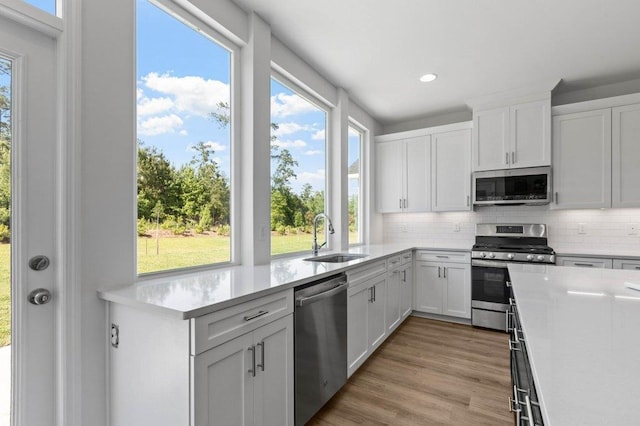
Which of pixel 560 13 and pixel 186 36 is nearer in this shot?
pixel 186 36

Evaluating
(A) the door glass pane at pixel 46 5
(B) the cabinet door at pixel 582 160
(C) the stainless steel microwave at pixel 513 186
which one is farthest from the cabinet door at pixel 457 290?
(A) the door glass pane at pixel 46 5

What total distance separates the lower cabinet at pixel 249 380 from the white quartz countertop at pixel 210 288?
0.19 metres

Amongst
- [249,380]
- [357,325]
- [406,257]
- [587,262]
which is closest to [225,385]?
[249,380]

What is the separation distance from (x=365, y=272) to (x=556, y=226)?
2720mm

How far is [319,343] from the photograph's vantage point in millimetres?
1992

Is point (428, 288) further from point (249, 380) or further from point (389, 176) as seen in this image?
point (249, 380)

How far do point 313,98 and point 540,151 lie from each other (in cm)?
262

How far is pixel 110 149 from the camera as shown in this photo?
1.57 m

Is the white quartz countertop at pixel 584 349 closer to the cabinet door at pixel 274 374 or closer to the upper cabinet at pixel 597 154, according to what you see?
the cabinet door at pixel 274 374

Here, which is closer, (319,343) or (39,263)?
(39,263)

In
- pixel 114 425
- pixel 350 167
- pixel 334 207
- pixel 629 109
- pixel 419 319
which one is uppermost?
pixel 629 109

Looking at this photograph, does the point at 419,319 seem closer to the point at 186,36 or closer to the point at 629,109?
the point at 629,109

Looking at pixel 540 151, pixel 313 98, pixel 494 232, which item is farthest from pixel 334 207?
pixel 540 151

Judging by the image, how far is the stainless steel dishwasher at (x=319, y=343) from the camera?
5.97 ft
